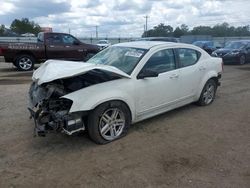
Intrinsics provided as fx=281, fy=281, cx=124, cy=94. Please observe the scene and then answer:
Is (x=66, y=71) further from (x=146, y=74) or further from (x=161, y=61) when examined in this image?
(x=161, y=61)

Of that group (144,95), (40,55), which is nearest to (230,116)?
(144,95)

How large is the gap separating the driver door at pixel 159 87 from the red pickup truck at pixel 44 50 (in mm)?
8611

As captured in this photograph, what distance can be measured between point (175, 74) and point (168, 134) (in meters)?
1.31

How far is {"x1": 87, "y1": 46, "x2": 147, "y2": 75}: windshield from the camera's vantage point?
5156mm

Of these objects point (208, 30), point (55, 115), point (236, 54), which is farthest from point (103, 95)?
Result: point (208, 30)

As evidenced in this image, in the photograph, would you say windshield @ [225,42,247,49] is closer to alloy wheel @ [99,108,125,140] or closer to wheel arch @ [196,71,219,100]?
wheel arch @ [196,71,219,100]

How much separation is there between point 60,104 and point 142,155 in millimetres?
1475

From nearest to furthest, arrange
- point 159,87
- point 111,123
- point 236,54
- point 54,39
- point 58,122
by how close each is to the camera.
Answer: point 58,122, point 111,123, point 159,87, point 54,39, point 236,54

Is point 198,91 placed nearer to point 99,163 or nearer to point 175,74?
point 175,74

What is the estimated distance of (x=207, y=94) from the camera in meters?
6.82

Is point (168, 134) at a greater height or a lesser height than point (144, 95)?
lesser

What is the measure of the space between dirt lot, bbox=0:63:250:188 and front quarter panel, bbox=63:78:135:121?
69 centimetres

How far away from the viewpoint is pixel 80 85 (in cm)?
464

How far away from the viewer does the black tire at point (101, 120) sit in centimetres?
436
